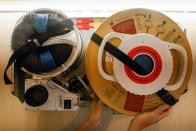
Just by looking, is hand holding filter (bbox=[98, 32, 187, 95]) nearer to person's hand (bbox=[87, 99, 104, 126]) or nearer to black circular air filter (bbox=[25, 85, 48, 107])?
person's hand (bbox=[87, 99, 104, 126])

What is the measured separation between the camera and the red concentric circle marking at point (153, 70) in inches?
44.8

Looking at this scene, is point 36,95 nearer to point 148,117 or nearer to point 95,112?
point 95,112

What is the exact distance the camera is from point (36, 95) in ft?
4.21

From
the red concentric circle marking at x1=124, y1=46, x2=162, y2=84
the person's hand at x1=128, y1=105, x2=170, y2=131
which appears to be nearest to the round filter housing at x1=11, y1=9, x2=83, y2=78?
the red concentric circle marking at x1=124, y1=46, x2=162, y2=84

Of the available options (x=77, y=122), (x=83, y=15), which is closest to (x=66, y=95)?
(x=77, y=122)

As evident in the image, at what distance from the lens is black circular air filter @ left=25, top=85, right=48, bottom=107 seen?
1.26 meters

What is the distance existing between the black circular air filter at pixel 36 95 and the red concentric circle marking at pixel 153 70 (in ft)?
1.32

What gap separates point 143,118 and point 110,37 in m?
0.38

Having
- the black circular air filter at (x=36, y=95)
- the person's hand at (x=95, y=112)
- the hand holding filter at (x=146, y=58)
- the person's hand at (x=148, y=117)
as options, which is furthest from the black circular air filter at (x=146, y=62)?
the black circular air filter at (x=36, y=95)

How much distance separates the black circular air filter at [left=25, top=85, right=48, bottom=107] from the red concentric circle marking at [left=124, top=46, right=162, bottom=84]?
40cm

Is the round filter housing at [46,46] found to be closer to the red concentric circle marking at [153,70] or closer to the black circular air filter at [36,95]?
the black circular air filter at [36,95]

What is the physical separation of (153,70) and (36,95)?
540mm

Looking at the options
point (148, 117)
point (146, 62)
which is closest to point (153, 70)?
point (146, 62)

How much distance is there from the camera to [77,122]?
1493mm
